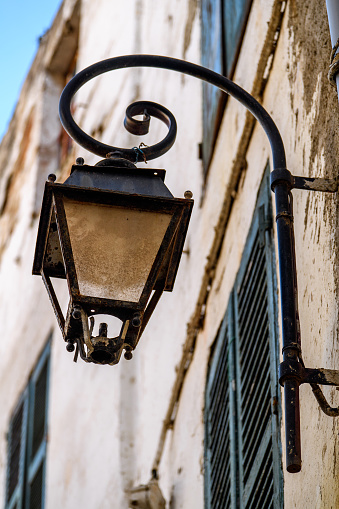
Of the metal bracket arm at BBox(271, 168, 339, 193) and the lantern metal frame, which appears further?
the metal bracket arm at BBox(271, 168, 339, 193)

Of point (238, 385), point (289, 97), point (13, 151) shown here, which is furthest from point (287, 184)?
point (13, 151)

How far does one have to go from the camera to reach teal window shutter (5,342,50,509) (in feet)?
25.8

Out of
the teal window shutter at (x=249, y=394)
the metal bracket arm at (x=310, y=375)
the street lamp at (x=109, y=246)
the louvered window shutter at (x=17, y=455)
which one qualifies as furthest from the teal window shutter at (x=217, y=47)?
the louvered window shutter at (x=17, y=455)

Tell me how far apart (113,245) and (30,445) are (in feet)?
18.5

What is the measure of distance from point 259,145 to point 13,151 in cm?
794

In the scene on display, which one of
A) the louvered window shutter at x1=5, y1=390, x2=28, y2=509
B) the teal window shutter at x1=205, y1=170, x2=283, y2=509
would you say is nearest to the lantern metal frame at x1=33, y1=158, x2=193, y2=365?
the teal window shutter at x1=205, y1=170, x2=283, y2=509

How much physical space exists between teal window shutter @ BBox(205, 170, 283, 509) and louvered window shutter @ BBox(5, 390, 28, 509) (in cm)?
388

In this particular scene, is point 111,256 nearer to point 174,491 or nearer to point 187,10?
point 174,491

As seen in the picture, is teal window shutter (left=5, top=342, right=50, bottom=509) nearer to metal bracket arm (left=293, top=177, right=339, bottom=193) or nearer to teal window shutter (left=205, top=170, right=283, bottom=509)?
teal window shutter (left=205, top=170, right=283, bottom=509)

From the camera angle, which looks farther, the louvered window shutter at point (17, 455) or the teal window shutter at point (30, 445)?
the louvered window shutter at point (17, 455)

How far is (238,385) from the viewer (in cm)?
409

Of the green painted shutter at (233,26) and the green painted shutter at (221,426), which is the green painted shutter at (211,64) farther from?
the green painted shutter at (221,426)

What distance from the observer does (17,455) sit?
8.63 metres

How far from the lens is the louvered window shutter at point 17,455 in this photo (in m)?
8.23
